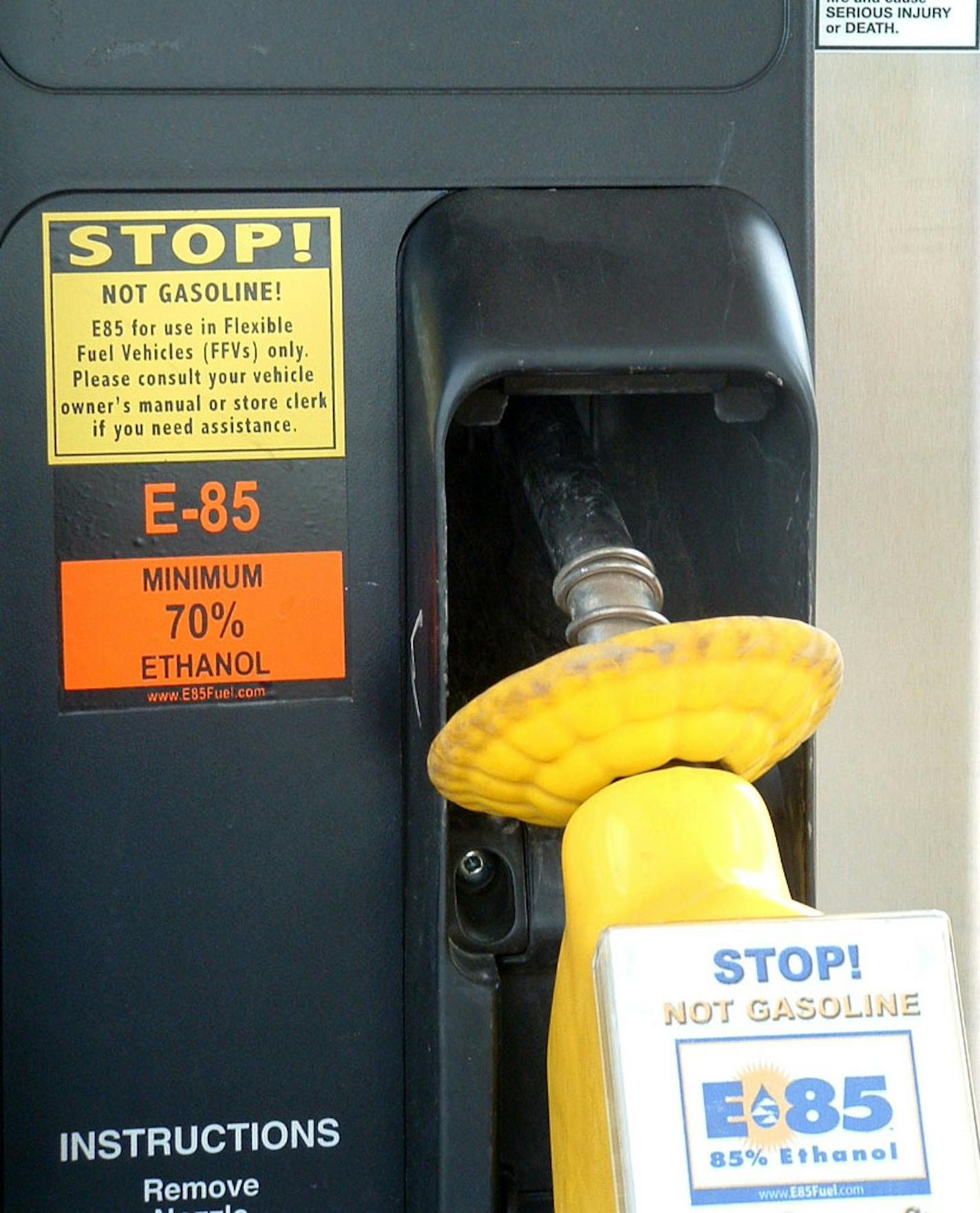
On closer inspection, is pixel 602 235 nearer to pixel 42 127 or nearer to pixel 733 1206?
pixel 42 127

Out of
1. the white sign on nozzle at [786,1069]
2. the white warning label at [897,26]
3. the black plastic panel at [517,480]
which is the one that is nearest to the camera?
the white sign on nozzle at [786,1069]

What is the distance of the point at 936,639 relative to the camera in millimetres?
1293

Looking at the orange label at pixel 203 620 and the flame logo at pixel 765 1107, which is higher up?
the orange label at pixel 203 620

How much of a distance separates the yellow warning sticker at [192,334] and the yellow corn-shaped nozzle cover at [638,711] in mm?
229

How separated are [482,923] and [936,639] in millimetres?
552

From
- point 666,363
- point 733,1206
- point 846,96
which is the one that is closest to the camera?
point 733,1206

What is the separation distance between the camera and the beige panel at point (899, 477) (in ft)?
4.09

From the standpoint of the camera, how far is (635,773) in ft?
2.45

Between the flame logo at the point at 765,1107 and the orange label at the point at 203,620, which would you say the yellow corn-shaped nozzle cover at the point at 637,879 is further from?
the orange label at the point at 203,620

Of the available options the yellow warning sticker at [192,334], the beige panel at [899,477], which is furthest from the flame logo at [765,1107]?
the beige panel at [899,477]

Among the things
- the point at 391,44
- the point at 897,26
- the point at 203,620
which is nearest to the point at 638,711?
the point at 203,620

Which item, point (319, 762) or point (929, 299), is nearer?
point (319, 762)

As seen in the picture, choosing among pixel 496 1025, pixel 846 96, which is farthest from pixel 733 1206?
pixel 846 96

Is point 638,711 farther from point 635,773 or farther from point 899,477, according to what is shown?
point 899,477
